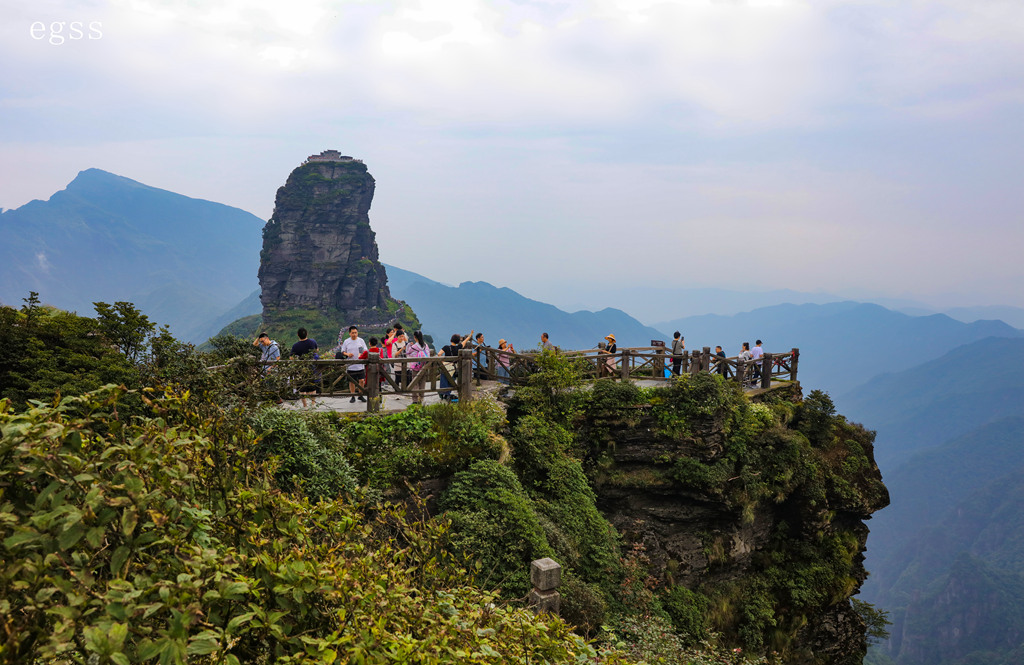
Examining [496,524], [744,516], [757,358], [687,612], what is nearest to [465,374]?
[496,524]

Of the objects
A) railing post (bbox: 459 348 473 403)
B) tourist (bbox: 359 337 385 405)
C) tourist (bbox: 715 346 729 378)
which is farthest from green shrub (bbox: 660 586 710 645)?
tourist (bbox: 359 337 385 405)

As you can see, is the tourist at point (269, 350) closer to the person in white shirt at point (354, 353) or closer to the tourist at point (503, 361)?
the person in white shirt at point (354, 353)

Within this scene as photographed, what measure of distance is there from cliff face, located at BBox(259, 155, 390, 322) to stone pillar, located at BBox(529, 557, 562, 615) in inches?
3835

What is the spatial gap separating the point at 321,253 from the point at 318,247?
1234 mm

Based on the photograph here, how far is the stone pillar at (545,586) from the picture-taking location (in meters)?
8.80

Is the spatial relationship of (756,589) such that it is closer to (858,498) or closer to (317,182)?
(858,498)

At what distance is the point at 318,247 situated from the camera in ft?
336

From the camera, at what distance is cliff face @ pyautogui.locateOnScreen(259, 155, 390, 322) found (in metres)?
101

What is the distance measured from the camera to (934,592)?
Answer: 99.6 meters

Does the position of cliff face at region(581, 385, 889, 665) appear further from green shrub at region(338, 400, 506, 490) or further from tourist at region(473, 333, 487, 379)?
green shrub at region(338, 400, 506, 490)

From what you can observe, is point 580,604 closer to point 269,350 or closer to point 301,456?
point 301,456

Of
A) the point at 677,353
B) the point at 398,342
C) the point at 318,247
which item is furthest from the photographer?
the point at 318,247

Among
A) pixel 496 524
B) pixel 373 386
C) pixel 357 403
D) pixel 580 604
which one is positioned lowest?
pixel 580 604

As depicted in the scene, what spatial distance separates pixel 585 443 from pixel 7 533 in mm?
12645
